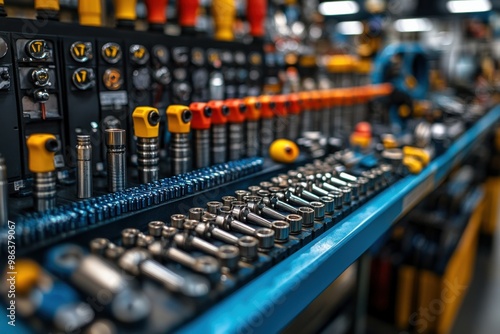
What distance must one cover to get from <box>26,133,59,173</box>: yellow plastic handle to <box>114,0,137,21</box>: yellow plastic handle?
61cm

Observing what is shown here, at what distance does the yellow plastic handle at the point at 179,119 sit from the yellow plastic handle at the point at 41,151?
0.30m

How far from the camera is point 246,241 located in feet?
2.20

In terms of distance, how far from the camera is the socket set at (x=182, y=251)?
1.59 ft

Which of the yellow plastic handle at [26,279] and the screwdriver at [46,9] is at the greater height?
the screwdriver at [46,9]

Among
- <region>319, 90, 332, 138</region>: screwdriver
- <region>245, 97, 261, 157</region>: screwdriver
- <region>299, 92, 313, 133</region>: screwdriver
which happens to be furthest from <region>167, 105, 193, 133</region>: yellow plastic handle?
<region>319, 90, 332, 138</region>: screwdriver

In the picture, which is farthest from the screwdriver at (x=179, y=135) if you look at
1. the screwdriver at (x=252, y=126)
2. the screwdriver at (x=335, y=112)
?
the screwdriver at (x=335, y=112)

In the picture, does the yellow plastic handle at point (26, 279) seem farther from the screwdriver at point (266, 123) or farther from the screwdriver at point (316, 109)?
the screwdriver at point (316, 109)

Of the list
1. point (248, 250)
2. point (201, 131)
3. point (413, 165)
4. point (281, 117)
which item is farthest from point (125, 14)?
point (413, 165)

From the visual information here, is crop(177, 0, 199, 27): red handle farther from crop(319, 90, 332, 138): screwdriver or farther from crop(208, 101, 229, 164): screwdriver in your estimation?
crop(319, 90, 332, 138): screwdriver

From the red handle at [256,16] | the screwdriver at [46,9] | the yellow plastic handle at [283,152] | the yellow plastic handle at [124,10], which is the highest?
the red handle at [256,16]

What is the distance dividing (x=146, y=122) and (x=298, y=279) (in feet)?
1.49

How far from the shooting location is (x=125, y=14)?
117 cm

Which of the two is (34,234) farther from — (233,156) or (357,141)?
(357,141)

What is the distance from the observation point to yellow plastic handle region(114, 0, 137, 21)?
1.17 metres
